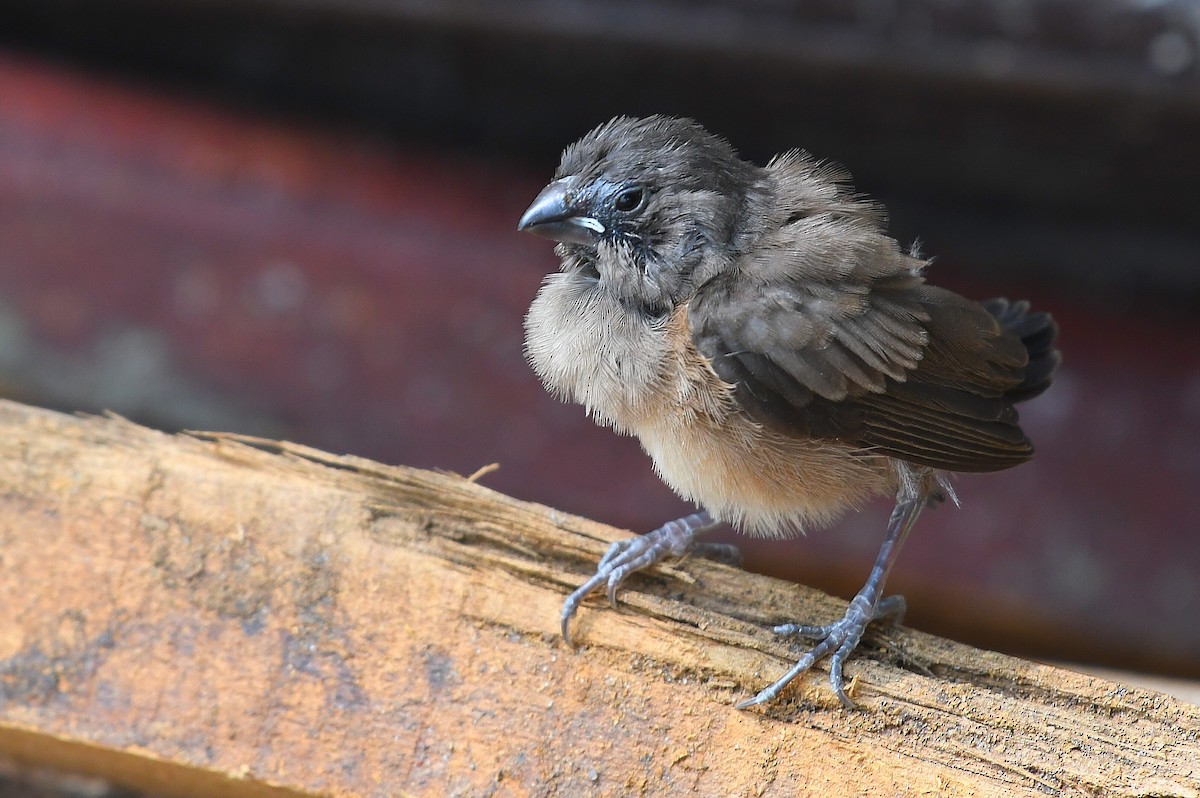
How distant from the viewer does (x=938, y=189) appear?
3.53m

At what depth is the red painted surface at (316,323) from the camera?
3.21m

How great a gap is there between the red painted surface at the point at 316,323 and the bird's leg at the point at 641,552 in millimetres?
954

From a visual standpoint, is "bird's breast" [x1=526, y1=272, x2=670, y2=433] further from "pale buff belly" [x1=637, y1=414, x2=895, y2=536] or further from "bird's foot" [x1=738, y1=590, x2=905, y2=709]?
"bird's foot" [x1=738, y1=590, x2=905, y2=709]

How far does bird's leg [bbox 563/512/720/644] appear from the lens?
177 cm

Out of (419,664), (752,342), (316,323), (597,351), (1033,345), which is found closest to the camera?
(419,664)

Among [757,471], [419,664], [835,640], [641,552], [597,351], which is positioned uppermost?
[597,351]

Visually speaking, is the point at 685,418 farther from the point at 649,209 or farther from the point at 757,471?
the point at 649,209

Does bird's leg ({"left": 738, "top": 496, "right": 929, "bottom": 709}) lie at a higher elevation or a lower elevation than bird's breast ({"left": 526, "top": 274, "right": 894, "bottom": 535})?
lower

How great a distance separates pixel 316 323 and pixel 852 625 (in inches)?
80.1

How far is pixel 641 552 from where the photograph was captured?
195cm

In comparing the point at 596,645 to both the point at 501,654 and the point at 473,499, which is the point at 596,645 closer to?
the point at 501,654

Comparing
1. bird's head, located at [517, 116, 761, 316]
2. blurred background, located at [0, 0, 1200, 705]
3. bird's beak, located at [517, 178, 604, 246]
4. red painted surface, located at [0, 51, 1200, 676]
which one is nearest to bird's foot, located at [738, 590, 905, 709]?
bird's head, located at [517, 116, 761, 316]

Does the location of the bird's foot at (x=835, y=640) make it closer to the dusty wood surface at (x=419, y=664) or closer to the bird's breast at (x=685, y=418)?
the dusty wood surface at (x=419, y=664)

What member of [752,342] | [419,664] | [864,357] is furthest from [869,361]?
[419,664]
